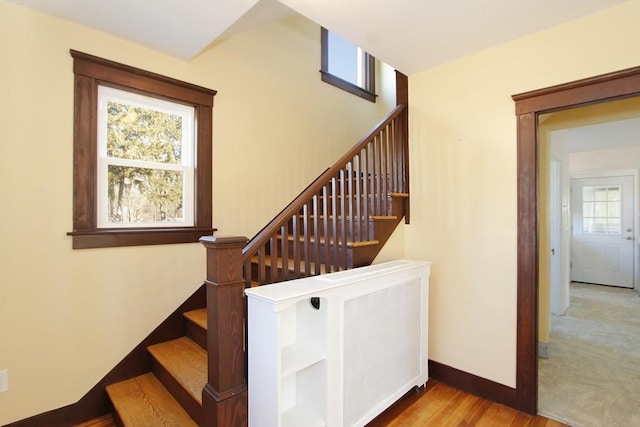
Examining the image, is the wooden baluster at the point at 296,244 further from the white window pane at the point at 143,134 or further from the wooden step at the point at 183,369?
the white window pane at the point at 143,134

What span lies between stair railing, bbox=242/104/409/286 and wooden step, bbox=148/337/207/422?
0.74 metres

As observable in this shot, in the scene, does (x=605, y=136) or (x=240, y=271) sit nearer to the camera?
(x=240, y=271)

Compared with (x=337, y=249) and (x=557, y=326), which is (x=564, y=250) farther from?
(x=337, y=249)

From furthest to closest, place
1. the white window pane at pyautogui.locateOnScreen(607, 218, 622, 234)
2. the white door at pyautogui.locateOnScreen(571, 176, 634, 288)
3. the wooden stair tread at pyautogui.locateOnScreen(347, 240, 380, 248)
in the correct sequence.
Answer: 1. the white window pane at pyautogui.locateOnScreen(607, 218, 622, 234)
2. the white door at pyautogui.locateOnScreen(571, 176, 634, 288)
3. the wooden stair tread at pyautogui.locateOnScreen(347, 240, 380, 248)

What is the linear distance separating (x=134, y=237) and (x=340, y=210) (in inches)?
61.4

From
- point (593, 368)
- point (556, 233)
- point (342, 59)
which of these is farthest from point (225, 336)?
point (556, 233)

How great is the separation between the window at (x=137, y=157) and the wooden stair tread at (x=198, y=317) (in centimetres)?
60

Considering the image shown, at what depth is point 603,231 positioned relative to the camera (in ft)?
19.5

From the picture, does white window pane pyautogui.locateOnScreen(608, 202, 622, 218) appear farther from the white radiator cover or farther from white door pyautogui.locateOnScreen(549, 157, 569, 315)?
the white radiator cover

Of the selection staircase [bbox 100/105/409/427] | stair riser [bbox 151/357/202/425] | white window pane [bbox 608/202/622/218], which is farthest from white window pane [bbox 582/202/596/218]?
stair riser [bbox 151/357/202/425]

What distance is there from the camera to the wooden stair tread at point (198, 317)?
7.54 ft

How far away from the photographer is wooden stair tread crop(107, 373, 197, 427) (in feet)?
5.98

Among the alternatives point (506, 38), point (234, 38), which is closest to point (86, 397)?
point (234, 38)

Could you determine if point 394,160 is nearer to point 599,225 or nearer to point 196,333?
point 196,333
